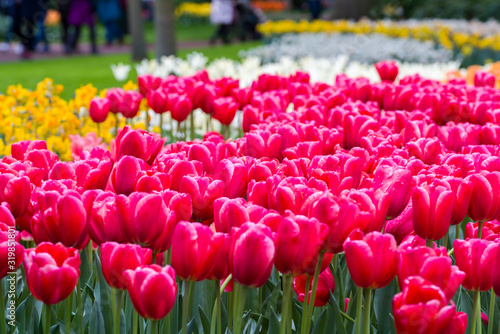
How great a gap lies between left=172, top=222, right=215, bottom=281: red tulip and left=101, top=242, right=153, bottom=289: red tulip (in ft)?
0.20

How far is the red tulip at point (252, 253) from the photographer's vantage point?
1373 mm

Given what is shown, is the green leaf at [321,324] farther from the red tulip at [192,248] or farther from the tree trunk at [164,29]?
the tree trunk at [164,29]

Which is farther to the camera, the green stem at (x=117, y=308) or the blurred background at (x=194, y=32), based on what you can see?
the blurred background at (x=194, y=32)

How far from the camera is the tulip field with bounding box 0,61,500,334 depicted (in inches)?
54.4

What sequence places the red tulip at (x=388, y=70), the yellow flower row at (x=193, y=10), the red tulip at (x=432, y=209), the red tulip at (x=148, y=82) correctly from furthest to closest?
the yellow flower row at (x=193, y=10)
the red tulip at (x=388, y=70)
the red tulip at (x=148, y=82)
the red tulip at (x=432, y=209)

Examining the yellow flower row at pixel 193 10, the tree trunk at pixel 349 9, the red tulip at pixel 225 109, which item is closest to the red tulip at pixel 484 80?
the red tulip at pixel 225 109

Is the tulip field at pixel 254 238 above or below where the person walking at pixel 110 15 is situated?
above

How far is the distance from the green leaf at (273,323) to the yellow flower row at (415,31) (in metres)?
10.4

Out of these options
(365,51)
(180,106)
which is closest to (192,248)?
(180,106)

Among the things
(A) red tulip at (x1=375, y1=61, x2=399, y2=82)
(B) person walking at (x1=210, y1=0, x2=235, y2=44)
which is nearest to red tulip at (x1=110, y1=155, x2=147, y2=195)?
(A) red tulip at (x1=375, y1=61, x2=399, y2=82)

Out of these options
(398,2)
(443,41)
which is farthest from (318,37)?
(398,2)

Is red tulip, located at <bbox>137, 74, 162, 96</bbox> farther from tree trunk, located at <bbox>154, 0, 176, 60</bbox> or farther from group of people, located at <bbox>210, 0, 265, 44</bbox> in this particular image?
group of people, located at <bbox>210, 0, 265, 44</bbox>

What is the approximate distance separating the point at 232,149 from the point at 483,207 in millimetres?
936

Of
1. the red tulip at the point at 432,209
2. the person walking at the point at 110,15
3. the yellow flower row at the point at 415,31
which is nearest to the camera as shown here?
the red tulip at the point at 432,209
